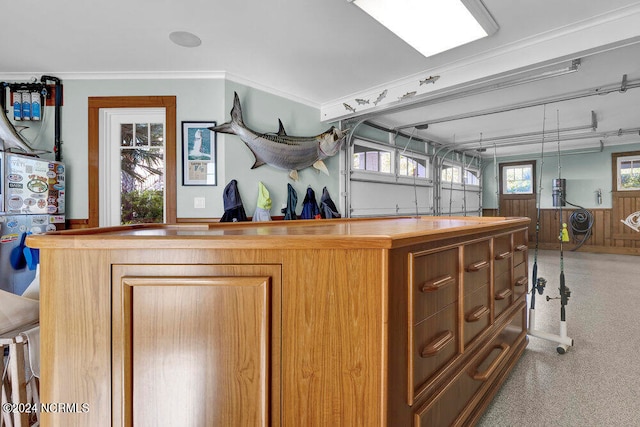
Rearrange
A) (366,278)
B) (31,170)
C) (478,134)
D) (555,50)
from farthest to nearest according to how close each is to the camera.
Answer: (478,134)
(31,170)
(555,50)
(366,278)

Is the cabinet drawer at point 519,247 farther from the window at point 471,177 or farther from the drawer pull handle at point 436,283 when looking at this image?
the window at point 471,177

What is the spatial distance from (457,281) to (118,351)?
3.92 ft

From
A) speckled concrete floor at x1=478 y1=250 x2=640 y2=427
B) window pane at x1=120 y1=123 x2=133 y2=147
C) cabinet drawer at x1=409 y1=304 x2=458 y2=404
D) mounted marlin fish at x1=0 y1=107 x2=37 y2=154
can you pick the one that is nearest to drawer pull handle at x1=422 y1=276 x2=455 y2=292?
cabinet drawer at x1=409 y1=304 x2=458 y2=404

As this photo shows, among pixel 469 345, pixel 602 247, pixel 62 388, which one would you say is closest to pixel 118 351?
pixel 62 388

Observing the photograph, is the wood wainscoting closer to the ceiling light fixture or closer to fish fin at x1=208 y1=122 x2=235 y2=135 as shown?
fish fin at x1=208 y1=122 x2=235 y2=135

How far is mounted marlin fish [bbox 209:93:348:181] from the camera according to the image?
3.33m

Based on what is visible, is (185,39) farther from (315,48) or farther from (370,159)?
(370,159)

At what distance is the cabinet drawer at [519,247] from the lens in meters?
A: 1.95

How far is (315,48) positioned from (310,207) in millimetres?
1839

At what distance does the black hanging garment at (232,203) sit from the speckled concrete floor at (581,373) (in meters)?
2.71

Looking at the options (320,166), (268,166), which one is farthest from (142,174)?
(320,166)

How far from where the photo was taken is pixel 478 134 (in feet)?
19.5

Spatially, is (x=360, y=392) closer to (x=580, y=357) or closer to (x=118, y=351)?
(x=118, y=351)

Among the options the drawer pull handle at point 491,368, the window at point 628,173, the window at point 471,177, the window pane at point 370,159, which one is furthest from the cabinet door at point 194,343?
the window at point 628,173
